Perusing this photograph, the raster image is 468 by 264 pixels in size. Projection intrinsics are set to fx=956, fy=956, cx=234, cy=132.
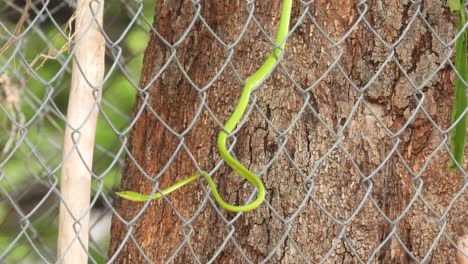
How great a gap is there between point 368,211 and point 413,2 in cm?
61

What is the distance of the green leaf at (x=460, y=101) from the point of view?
278 centimetres

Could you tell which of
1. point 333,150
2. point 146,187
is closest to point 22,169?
point 146,187

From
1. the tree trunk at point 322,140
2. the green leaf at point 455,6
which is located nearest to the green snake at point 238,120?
the tree trunk at point 322,140

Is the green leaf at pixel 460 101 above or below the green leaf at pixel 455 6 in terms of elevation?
below

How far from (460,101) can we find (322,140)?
16.6 inches

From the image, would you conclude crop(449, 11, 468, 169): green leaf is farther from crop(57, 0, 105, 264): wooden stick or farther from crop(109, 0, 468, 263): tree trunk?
crop(57, 0, 105, 264): wooden stick

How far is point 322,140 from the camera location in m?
2.74

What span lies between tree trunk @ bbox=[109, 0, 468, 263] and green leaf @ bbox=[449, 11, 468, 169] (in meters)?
0.05

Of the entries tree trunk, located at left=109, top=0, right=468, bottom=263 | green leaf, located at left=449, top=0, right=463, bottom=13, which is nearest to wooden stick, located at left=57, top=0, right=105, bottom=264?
tree trunk, located at left=109, top=0, right=468, bottom=263

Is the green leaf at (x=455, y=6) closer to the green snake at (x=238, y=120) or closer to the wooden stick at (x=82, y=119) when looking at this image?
the green snake at (x=238, y=120)

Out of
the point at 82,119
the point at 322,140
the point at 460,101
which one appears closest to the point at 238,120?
the point at 322,140

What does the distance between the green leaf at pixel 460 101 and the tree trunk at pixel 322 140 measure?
5 centimetres

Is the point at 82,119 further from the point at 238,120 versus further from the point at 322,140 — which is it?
the point at 322,140

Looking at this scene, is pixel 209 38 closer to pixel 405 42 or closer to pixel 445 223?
pixel 405 42
